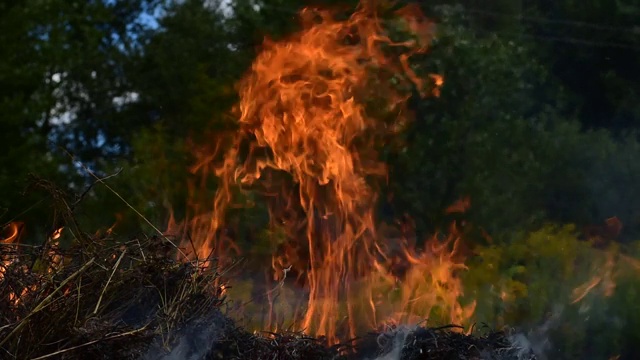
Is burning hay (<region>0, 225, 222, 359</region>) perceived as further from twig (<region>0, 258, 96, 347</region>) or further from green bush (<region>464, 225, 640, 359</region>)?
green bush (<region>464, 225, 640, 359</region>)

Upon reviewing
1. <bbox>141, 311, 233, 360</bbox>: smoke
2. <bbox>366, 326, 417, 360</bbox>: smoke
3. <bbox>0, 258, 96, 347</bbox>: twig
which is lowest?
<bbox>366, 326, 417, 360</bbox>: smoke

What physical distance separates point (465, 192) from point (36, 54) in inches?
248

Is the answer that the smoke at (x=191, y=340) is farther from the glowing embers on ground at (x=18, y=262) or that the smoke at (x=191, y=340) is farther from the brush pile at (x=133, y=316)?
the glowing embers on ground at (x=18, y=262)

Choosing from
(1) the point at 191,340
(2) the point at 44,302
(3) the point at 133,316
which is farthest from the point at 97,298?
(1) the point at 191,340

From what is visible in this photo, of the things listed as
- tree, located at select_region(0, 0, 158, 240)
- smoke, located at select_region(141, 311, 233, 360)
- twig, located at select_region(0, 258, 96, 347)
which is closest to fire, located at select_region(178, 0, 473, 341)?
smoke, located at select_region(141, 311, 233, 360)

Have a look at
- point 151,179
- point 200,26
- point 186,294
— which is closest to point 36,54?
point 151,179

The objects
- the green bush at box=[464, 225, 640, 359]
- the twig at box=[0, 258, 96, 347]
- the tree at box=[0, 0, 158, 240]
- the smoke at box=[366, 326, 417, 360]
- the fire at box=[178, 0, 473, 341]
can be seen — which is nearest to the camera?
the twig at box=[0, 258, 96, 347]

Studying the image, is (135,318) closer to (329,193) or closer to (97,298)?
(97,298)

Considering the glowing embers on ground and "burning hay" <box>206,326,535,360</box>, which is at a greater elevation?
the glowing embers on ground

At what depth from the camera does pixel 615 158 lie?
14938mm

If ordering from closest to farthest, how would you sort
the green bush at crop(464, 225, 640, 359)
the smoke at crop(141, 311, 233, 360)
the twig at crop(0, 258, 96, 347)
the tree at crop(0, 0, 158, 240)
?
the twig at crop(0, 258, 96, 347)
the smoke at crop(141, 311, 233, 360)
the green bush at crop(464, 225, 640, 359)
the tree at crop(0, 0, 158, 240)

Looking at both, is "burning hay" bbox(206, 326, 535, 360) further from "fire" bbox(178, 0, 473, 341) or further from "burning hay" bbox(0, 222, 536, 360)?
"fire" bbox(178, 0, 473, 341)

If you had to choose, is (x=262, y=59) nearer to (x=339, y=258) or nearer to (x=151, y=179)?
(x=339, y=258)

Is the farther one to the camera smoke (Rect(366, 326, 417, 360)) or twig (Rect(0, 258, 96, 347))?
smoke (Rect(366, 326, 417, 360))
